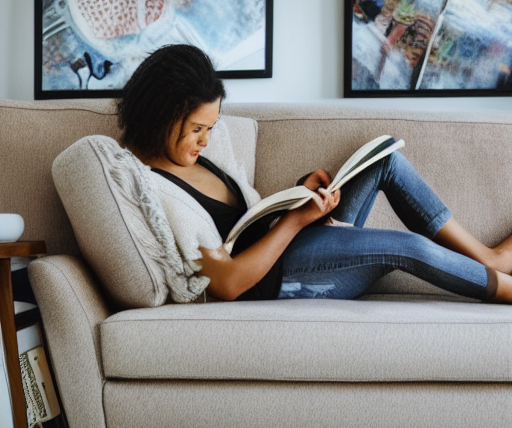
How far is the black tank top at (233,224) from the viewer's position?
1.42 m

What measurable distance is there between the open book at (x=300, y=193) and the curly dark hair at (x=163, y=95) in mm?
302

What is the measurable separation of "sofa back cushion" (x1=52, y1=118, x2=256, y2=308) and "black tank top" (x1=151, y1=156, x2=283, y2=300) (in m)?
0.13

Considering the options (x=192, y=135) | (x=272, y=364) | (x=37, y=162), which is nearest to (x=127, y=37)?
(x=37, y=162)

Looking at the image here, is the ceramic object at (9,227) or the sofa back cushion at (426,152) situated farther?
the sofa back cushion at (426,152)

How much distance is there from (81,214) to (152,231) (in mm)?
159

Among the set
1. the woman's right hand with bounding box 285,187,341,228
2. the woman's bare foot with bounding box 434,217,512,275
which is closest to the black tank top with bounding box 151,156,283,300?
the woman's right hand with bounding box 285,187,341,228

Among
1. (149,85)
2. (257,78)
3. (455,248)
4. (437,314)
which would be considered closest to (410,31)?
(257,78)

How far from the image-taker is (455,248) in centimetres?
154

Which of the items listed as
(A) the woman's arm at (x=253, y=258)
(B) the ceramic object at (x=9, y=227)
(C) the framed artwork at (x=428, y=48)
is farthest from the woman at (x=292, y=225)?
(C) the framed artwork at (x=428, y=48)

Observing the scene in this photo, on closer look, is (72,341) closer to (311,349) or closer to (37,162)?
(311,349)

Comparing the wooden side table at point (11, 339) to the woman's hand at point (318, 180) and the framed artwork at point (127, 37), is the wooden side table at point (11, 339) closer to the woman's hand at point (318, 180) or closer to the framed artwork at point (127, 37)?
the woman's hand at point (318, 180)

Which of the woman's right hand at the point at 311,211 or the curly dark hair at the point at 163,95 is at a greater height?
the curly dark hair at the point at 163,95

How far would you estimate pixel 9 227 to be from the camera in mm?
1147

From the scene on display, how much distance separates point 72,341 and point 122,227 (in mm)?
258
